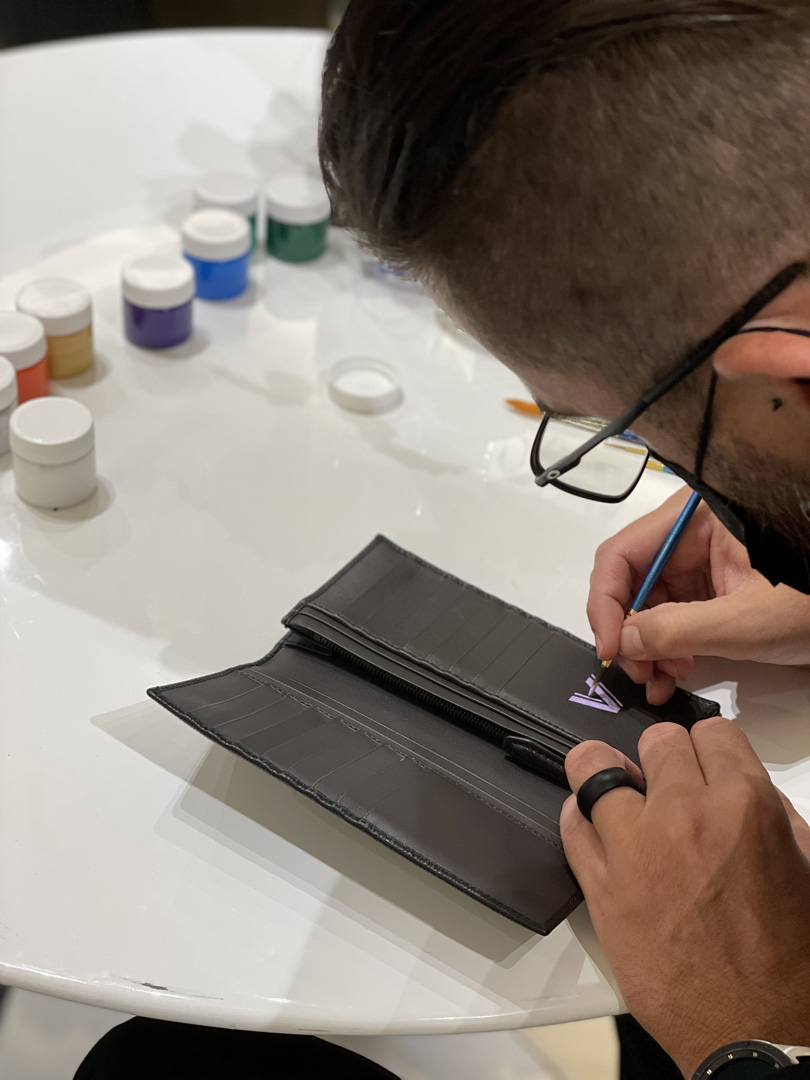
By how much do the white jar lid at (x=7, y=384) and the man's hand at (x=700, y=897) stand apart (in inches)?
25.1

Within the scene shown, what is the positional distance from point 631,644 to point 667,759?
112 mm

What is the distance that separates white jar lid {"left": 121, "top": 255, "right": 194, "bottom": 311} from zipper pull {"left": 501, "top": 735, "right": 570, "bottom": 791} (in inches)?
25.0

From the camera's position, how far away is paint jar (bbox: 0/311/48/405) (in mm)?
1049

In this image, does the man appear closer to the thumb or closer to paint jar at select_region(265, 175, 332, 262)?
the thumb

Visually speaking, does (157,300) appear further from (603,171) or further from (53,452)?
(603,171)

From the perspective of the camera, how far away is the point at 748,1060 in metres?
0.63

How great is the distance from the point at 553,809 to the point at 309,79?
1187 millimetres

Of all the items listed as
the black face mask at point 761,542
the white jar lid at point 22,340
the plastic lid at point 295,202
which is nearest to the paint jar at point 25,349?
the white jar lid at point 22,340

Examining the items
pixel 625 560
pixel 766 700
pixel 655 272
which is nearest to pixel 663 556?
pixel 625 560

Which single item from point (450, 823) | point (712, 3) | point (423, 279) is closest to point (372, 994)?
point (450, 823)

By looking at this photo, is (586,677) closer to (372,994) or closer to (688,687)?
(688,687)

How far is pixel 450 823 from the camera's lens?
734mm

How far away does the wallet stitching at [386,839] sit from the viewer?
26.9 inches

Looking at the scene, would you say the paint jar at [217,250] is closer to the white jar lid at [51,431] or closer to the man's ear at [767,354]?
the white jar lid at [51,431]
